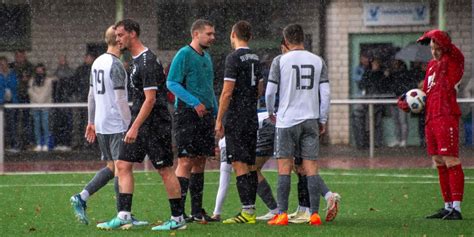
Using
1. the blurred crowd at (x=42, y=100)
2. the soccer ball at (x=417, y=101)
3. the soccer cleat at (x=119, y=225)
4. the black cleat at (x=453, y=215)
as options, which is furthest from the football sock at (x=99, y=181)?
the blurred crowd at (x=42, y=100)

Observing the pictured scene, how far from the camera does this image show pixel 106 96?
13086 mm

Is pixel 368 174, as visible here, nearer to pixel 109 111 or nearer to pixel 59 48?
pixel 109 111

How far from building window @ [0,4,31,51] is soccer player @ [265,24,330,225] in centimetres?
1874

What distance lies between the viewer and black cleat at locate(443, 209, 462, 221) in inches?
529

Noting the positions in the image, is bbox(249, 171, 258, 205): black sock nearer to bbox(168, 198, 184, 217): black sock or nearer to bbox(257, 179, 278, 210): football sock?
bbox(257, 179, 278, 210): football sock

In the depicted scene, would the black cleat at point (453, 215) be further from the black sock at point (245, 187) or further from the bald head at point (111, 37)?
the bald head at point (111, 37)

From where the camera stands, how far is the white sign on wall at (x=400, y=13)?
30734 millimetres

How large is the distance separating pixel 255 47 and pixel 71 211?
665 inches

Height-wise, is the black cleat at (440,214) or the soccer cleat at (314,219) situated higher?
A: the soccer cleat at (314,219)

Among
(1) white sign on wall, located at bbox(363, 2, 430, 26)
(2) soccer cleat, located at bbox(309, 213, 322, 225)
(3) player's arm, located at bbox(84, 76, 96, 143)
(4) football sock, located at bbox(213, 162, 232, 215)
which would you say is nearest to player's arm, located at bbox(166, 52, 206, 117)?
(3) player's arm, located at bbox(84, 76, 96, 143)

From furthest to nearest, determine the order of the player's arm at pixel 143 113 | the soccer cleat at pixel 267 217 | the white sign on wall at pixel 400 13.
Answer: the white sign on wall at pixel 400 13 < the soccer cleat at pixel 267 217 < the player's arm at pixel 143 113

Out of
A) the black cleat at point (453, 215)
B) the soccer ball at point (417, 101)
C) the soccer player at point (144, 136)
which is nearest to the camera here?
the soccer player at point (144, 136)

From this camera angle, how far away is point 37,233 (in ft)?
40.1

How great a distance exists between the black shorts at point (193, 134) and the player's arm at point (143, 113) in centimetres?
111
